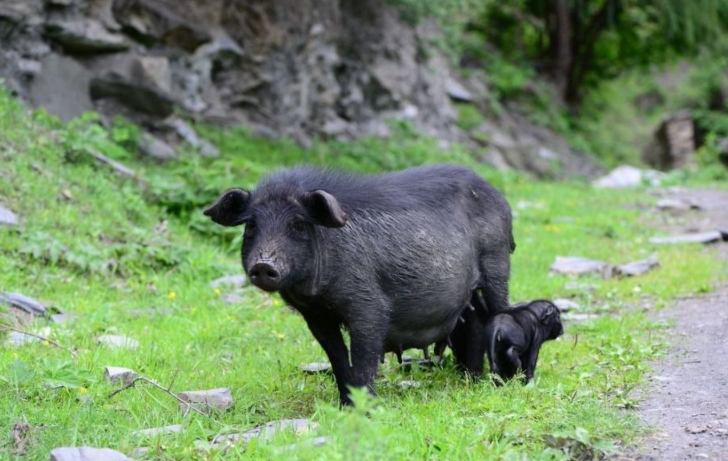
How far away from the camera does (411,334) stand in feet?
18.5

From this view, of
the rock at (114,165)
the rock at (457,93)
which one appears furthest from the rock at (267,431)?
the rock at (457,93)

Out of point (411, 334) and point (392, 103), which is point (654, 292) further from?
point (392, 103)

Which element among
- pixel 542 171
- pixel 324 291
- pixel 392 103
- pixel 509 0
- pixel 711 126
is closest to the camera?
pixel 324 291

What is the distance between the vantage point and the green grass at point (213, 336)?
14.9ft

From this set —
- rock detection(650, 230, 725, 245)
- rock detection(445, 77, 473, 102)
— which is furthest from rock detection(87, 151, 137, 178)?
rock detection(445, 77, 473, 102)

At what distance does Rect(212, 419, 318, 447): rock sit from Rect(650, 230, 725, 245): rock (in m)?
8.11

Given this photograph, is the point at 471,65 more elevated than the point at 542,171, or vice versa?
the point at 471,65

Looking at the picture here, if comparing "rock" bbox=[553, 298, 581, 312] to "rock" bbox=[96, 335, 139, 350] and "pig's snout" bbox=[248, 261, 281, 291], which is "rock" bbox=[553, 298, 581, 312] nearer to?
"rock" bbox=[96, 335, 139, 350]

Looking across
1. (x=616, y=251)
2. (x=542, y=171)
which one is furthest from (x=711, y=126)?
(x=616, y=251)

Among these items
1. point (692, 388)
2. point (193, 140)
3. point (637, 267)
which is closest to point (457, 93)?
point (193, 140)

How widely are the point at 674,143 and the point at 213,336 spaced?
2186cm

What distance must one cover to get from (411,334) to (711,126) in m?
22.2

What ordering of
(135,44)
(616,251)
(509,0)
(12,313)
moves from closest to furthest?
(12,313), (616,251), (135,44), (509,0)

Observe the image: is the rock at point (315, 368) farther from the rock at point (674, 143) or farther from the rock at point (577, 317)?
the rock at point (674, 143)
